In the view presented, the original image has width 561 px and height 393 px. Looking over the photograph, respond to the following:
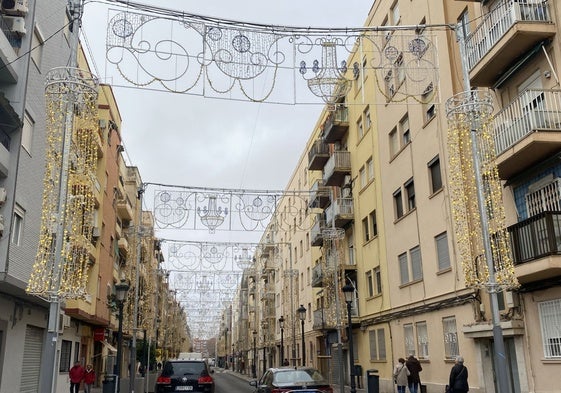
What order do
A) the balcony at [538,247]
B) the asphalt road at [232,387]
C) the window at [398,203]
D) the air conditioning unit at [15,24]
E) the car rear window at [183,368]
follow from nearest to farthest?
the balcony at [538,247] → the air conditioning unit at [15,24] → the car rear window at [183,368] → the window at [398,203] → the asphalt road at [232,387]

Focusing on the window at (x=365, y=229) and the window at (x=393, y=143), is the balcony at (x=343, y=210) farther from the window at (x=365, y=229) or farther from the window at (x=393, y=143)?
the window at (x=393, y=143)

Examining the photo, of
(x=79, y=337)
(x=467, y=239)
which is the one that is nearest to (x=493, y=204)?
(x=467, y=239)

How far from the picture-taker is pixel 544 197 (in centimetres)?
1452

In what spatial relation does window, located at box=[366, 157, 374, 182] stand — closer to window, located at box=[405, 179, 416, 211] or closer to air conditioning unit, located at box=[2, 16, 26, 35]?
window, located at box=[405, 179, 416, 211]

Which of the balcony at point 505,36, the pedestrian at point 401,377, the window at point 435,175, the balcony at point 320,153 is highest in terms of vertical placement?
the balcony at point 320,153

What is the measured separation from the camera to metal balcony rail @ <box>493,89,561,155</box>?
13695 millimetres

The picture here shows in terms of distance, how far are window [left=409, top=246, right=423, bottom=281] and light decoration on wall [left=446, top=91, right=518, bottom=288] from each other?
1102 cm

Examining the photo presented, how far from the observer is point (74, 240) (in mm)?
9242

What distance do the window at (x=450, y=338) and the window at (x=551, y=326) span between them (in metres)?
4.86

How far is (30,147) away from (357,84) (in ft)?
61.0

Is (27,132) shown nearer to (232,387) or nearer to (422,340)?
(422,340)

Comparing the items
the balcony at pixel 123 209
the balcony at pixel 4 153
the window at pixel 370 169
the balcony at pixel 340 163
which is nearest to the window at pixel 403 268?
the window at pixel 370 169

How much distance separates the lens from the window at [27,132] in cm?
1825

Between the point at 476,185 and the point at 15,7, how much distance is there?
14.9 meters
